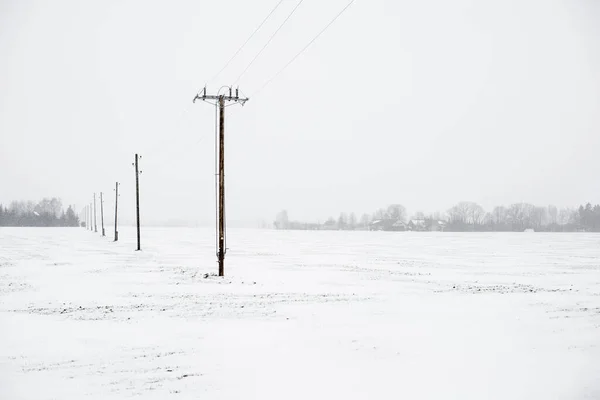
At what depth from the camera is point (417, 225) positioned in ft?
625

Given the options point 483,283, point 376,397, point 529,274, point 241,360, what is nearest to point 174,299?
point 241,360

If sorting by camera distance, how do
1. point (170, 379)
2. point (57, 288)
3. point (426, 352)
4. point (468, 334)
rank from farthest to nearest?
point (57, 288) → point (468, 334) → point (426, 352) → point (170, 379)

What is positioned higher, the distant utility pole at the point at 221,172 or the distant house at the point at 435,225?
the distant utility pole at the point at 221,172

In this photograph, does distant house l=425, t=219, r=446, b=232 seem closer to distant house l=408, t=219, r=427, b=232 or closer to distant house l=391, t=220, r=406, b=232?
distant house l=408, t=219, r=427, b=232

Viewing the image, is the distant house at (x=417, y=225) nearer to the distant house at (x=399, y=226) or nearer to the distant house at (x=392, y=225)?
the distant house at (x=399, y=226)

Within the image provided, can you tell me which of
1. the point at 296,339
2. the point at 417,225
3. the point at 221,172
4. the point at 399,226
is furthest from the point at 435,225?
the point at 296,339

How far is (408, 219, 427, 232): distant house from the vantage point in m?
189

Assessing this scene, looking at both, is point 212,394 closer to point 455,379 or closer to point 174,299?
point 455,379

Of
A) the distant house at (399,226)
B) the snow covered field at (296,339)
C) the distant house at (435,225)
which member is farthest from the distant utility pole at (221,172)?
the distant house at (435,225)

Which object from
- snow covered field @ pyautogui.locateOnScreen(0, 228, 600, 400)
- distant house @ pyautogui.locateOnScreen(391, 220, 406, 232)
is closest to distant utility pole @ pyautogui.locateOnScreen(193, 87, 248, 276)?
snow covered field @ pyautogui.locateOnScreen(0, 228, 600, 400)

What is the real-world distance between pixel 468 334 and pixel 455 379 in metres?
3.52

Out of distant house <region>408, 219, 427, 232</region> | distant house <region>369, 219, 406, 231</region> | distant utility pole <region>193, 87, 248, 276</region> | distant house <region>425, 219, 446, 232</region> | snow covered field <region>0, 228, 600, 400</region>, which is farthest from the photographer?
distant house <region>425, 219, 446, 232</region>

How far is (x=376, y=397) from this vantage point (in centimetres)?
711

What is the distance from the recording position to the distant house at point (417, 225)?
189000mm
